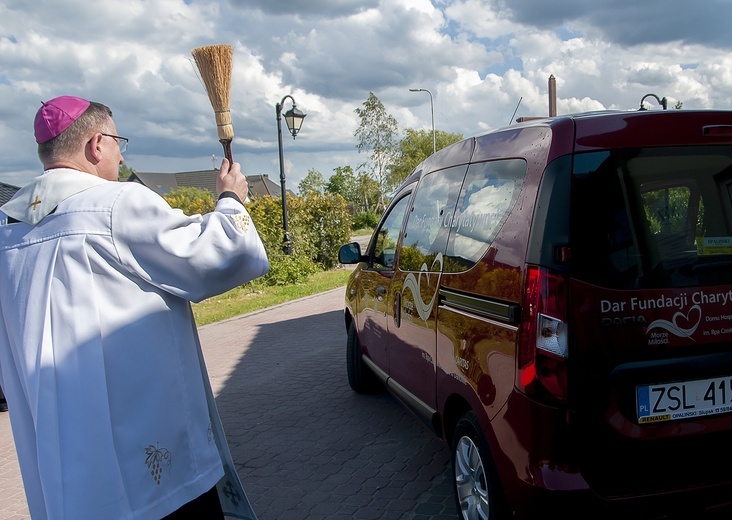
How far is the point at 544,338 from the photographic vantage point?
2.48 metres

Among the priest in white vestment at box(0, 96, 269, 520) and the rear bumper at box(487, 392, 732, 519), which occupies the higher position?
the priest in white vestment at box(0, 96, 269, 520)

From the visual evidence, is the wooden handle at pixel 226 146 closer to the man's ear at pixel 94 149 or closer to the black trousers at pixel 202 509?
the man's ear at pixel 94 149

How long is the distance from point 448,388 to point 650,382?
1.08 metres

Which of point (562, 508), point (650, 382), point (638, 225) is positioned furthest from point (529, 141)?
point (562, 508)

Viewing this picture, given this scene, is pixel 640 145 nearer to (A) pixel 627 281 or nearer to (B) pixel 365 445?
(A) pixel 627 281

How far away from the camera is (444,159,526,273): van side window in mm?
2875

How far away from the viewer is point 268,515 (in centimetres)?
381

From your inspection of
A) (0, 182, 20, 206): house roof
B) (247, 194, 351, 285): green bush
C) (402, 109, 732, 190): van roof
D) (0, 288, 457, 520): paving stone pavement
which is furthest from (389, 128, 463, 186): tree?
(402, 109, 732, 190): van roof

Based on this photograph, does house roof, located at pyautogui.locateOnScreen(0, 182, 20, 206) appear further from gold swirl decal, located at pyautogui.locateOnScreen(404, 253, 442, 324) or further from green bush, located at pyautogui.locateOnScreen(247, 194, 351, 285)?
gold swirl decal, located at pyautogui.locateOnScreen(404, 253, 442, 324)

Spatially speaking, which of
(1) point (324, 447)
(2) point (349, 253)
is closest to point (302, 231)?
(2) point (349, 253)

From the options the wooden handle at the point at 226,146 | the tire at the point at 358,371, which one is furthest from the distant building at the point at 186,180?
the wooden handle at the point at 226,146

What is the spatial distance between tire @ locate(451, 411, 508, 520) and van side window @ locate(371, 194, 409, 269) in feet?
5.27

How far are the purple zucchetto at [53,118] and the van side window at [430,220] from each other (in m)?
2.07

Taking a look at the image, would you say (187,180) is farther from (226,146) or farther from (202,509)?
(202,509)
